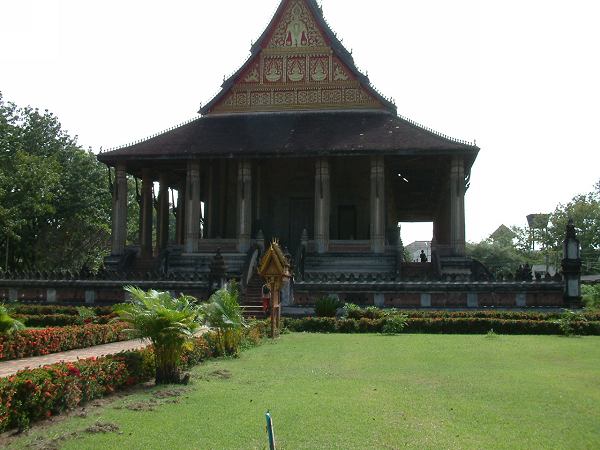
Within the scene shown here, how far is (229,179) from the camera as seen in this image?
33406 mm

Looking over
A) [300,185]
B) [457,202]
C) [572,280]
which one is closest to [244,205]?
[300,185]

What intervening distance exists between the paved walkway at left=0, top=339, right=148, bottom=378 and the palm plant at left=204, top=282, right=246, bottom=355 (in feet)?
4.47

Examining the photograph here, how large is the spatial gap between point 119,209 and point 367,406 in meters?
24.1

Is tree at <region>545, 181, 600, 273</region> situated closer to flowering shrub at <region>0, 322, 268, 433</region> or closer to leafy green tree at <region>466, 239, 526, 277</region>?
leafy green tree at <region>466, 239, 526, 277</region>

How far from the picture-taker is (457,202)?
94.1 feet

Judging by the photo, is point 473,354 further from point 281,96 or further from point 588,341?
point 281,96

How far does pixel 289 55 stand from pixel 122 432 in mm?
28177

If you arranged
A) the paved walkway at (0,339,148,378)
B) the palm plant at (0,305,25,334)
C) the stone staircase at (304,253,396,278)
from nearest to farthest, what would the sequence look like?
the paved walkway at (0,339,148,378) < the palm plant at (0,305,25,334) < the stone staircase at (304,253,396,278)

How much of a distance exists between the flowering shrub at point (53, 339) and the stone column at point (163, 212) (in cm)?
1733

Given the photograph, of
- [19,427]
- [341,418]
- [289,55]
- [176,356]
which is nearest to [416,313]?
[176,356]

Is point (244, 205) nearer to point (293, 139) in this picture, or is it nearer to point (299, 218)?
point (293, 139)

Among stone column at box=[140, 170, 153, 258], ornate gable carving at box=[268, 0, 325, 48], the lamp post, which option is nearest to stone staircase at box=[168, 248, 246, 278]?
stone column at box=[140, 170, 153, 258]

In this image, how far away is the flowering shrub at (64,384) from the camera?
7.36 m

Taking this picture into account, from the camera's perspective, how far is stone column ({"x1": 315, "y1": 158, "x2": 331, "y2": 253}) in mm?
29031
